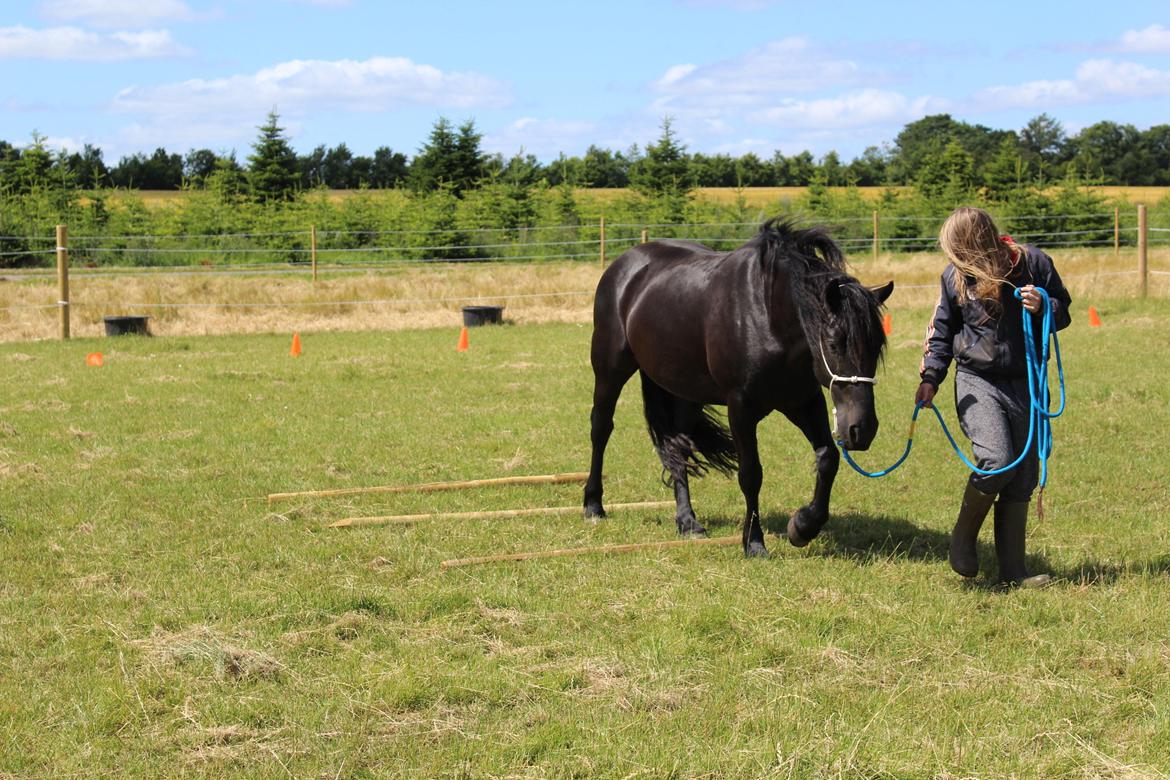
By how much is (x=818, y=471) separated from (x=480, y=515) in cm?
220

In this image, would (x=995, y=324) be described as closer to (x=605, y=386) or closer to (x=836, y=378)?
(x=836, y=378)

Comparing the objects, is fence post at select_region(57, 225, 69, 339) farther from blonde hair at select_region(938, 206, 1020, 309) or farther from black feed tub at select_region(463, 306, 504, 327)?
blonde hair at select_region(938, 206, 1020, 309)

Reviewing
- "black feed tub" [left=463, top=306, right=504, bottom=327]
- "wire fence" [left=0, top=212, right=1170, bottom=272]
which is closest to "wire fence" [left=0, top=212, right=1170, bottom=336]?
"wire fence" [left=0, top=212, right=1170, bottom=272]

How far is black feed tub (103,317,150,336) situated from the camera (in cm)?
1836

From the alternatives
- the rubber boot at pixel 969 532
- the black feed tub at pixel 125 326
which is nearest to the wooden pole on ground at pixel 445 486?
the rubber boot at pixel 969 532

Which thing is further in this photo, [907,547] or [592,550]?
[907,547]

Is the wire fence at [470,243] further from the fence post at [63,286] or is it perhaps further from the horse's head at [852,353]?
the horse's head at [852,353]

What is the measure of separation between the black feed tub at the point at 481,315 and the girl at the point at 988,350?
14.8 meters

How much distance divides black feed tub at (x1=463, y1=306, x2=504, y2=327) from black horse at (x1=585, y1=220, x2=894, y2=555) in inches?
475

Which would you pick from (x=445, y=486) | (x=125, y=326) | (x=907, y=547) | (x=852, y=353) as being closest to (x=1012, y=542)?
(x=907, y=547)

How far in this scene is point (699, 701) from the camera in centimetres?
425

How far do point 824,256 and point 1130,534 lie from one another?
245 centimetres

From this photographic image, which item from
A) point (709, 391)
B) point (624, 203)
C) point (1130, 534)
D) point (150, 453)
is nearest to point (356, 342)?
point (150, 453)

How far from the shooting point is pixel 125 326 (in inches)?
727
